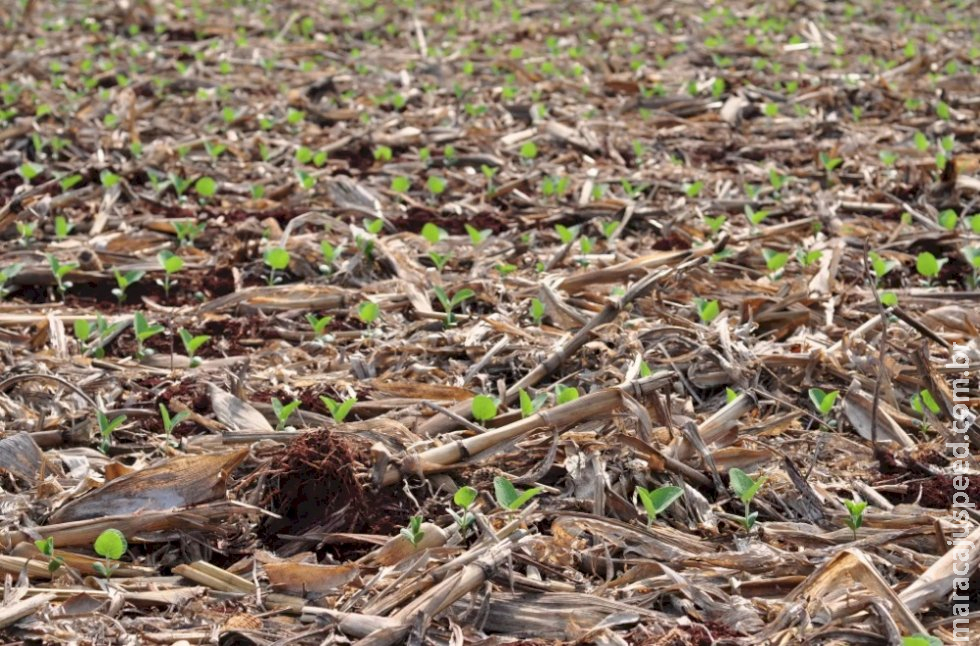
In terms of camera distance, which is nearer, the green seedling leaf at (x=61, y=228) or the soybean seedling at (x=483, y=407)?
the soybean seedling at (x=483, y=407)

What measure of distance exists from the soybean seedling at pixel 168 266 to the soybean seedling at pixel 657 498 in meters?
2.09

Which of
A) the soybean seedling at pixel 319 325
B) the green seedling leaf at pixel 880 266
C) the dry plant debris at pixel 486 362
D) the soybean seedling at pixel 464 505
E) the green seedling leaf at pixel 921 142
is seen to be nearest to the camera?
the dry plant debris at pixel 486 362

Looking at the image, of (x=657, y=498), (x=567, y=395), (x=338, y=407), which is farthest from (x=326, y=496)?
(x=657, y=498)

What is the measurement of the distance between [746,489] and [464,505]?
620 mm

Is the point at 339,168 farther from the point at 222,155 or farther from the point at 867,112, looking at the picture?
the point at 867,112

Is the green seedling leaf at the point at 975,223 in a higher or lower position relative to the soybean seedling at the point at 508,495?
lower

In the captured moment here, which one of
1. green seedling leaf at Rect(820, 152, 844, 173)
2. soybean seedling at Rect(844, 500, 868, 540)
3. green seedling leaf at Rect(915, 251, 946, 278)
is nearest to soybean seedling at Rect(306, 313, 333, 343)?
soybean seedling at Rect(844, 500, 868, 540)

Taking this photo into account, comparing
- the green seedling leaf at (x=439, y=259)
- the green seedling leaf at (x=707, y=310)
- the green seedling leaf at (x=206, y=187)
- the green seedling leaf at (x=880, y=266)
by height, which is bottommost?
the green seedling leaf at (x=880, y=266)

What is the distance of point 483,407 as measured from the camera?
2.71 metres

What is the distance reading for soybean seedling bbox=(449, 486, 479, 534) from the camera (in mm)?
2324

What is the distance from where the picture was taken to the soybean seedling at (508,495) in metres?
2.34

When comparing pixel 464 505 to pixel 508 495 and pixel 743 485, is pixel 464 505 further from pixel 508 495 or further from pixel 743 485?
pixel 743 485

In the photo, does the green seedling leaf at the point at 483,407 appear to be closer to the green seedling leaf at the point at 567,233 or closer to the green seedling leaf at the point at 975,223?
the green seedling leaf at the point at 567,233

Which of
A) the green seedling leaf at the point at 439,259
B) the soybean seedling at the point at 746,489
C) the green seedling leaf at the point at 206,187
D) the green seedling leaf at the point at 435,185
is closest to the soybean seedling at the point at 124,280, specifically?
the green seedling leaf at the point at 206,187
